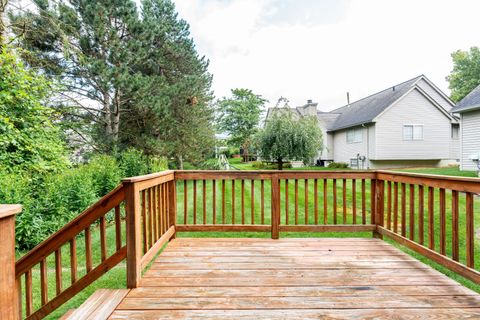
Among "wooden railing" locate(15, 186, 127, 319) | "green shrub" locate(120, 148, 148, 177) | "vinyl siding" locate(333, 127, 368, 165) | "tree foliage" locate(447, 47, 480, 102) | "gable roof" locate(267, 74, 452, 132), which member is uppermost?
"tree foliage" locate(447, 47, 480, 102)

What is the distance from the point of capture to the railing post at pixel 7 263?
1119mm

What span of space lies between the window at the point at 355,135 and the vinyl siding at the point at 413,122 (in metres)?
1.52

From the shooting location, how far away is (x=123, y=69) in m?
7.90

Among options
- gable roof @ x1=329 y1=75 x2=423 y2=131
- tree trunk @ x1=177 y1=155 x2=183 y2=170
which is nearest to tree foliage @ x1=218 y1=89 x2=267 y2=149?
gable roof @ x1=329 y1=75 x2=423 y2=131

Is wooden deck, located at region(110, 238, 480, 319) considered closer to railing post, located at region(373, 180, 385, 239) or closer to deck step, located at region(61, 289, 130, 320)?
deck step, located at region(61, 289, 130, 320)

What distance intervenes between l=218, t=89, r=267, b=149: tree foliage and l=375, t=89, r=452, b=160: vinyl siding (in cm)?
1487

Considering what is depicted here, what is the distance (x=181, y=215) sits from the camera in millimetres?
5602

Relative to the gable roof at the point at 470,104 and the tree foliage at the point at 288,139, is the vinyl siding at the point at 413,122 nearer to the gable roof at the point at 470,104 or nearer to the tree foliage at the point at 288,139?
the gable roof at the point at 470,104

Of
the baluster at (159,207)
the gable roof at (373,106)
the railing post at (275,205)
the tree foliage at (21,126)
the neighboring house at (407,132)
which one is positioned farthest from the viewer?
the gable roof at (373,106)

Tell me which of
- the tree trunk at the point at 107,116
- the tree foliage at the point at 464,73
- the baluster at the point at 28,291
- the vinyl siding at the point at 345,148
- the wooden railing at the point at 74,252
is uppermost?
the tree foliage at the point at 464,73

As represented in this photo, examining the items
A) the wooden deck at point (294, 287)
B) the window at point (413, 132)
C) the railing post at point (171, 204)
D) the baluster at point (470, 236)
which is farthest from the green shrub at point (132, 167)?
the window at point (413, 132)

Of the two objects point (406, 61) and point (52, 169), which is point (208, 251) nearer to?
point (52, 169)

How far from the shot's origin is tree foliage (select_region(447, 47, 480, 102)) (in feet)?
86.8

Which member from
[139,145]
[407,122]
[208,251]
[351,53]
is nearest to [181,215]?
[208,251]
